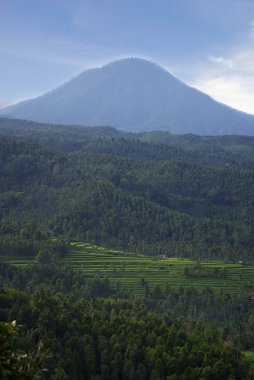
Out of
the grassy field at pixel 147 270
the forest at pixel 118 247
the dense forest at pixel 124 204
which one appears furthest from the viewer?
the dense forest at pixel 124 204

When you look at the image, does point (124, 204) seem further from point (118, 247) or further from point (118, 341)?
point (118, 341)

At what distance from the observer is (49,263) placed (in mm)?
53188

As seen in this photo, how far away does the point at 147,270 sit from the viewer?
58094 millimetres

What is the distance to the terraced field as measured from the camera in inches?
2104

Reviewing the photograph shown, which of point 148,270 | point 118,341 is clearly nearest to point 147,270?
point 148,270

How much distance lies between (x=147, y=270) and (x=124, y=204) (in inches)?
1408

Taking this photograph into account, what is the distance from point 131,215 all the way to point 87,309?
54909 millimetres

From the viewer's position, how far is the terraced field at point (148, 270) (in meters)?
53.4

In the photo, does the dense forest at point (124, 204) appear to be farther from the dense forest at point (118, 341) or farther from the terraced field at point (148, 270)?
the dense forest at point (118, 341)

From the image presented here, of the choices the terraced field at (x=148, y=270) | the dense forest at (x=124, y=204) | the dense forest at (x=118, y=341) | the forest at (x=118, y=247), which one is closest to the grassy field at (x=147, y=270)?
the terraced field at (x=148, y=270)

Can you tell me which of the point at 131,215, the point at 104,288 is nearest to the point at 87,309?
the point at 104,288

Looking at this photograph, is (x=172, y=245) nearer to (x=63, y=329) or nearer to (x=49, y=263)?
(x=49, y=263)

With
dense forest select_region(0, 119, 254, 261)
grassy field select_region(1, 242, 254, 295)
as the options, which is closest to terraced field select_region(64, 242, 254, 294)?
grassy field select_region(1, 242, 254, 295)

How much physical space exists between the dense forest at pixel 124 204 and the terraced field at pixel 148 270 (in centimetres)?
695
